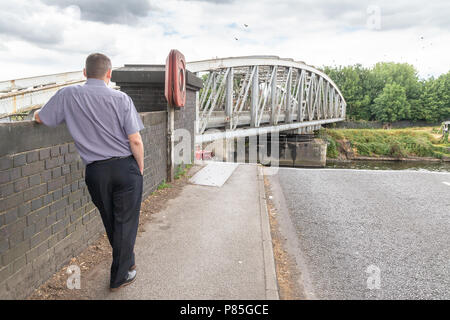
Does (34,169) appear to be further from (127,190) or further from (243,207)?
(243,207)

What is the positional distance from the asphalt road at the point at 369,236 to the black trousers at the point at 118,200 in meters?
1.87

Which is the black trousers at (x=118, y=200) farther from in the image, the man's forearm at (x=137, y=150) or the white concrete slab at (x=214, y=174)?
the white concrete slab at (x=214, y=174)

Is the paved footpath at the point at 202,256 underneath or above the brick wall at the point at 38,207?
underneath

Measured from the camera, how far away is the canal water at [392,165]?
34281mm

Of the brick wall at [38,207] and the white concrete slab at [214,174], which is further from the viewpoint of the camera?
the white concrete slab at [214,174]

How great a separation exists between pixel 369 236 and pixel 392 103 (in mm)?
66773

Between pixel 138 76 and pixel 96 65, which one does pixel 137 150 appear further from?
pixel 138 76

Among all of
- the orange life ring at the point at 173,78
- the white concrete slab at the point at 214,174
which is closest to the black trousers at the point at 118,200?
the orange life ring at the point at 173,78

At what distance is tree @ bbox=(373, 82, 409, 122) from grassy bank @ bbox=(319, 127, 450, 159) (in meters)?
22.2

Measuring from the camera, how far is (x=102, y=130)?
9.09ft

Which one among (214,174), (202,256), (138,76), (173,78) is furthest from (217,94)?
(202,256)

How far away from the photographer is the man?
275 cm
